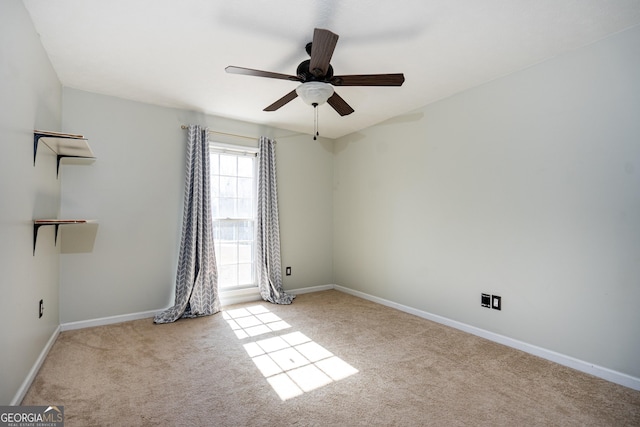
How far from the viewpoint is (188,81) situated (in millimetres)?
2936

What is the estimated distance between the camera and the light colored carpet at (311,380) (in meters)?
1.78

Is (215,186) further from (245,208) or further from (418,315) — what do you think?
(418,315)

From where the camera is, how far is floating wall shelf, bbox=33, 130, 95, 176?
214 cm

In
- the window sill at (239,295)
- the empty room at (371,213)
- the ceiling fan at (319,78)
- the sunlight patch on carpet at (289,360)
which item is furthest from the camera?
the window sill at (239,295)

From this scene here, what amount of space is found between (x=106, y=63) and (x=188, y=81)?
2.10ft

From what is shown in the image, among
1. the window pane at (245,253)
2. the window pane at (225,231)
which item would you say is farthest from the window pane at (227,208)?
the window pane at (245,253)

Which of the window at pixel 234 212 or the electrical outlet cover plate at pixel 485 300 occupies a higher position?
the window at pixel 234 212

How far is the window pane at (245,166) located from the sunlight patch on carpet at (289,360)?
1922mm

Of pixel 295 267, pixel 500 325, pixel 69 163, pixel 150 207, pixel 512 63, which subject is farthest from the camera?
pixel 295 267

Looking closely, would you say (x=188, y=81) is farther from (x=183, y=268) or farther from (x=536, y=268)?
(x=536, y=268)

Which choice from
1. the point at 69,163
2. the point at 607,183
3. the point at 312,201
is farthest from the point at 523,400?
the point at 69,163

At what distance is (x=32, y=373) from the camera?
2107mm

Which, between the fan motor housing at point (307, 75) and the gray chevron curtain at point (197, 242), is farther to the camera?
the gray chevron curtain at point (197, 242)

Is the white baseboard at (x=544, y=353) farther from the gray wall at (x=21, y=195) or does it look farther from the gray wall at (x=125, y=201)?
the gray wall at (x=21, y=195)
